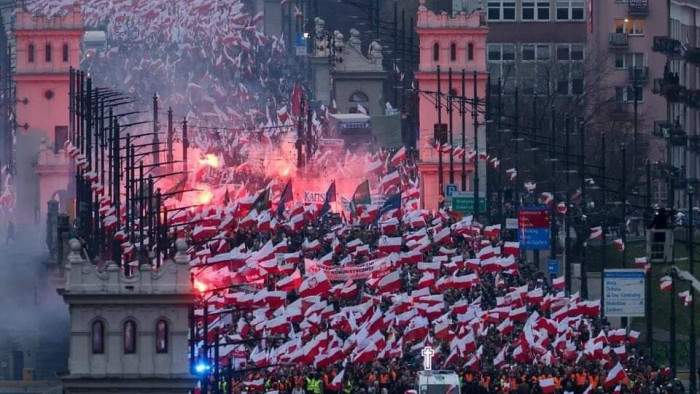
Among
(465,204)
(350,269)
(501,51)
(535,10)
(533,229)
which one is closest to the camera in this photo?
(350,269)

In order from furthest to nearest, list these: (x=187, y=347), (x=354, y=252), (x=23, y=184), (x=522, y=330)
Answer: (x=23, y=184)
(x=354, y=252)
(x=522, y=330)
(x=187, y=347)

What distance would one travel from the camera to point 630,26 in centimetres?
18288

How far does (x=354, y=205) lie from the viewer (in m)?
144

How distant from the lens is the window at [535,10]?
186 metres

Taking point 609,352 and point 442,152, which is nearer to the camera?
point 609,352

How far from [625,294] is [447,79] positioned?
57183mm

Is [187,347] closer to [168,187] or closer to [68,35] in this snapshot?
[168,187]

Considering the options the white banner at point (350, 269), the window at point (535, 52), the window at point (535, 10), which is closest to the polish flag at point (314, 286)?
the white banner at point (350, 269)

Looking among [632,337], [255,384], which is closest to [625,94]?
[632,337]

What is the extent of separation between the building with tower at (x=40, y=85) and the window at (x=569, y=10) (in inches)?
815

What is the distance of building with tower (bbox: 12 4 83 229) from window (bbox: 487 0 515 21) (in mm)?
18317

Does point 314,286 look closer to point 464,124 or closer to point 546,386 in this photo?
point 546,386

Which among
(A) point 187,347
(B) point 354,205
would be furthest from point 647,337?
(B) point 354,205

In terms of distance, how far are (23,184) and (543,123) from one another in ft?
77.1
